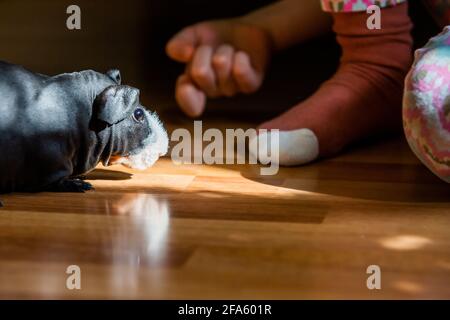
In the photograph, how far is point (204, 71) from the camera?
5.07 ft

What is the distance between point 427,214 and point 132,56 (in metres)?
1.16

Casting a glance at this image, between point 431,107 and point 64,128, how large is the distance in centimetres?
46

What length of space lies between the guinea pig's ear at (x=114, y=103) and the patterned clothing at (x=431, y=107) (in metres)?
0.36

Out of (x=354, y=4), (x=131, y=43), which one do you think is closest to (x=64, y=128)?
(x=354, y=4)

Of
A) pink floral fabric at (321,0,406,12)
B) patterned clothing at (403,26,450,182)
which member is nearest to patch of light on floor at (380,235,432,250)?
patterned clothing at (403,26,450,182)

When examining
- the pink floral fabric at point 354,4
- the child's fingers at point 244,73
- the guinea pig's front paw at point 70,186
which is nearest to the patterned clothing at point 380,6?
the pink floral fabric at point 354,4

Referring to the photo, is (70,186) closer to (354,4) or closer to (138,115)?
(138,115)

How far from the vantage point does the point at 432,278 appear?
789 millimetres

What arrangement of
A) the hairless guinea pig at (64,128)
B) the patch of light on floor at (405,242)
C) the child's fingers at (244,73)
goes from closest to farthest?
the patch of light on floor at (405,242), the hairless guinea pig at (64,128), the child's fingers at (244,73)

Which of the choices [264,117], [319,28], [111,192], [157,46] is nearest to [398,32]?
[319,28]

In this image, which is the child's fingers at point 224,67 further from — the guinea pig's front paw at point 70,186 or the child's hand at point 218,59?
the guinea pig's front paw at point 70,186

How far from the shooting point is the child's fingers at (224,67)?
5.08 feet

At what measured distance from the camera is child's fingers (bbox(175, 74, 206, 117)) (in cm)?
158
